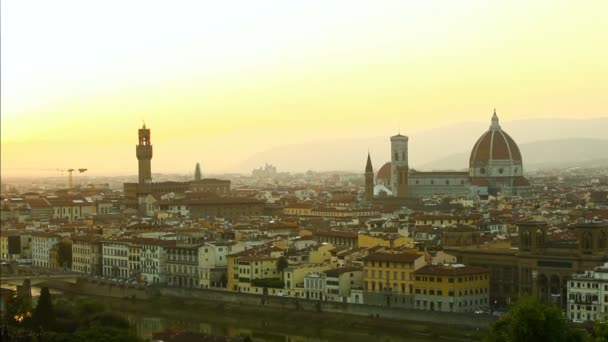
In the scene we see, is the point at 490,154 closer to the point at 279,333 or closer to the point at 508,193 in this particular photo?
the point at 508,193

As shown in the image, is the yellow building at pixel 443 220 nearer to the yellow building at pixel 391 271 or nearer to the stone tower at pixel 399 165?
the yellow building at pixel 391 271

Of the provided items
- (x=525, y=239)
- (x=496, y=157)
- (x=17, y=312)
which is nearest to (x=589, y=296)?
(x=525, y=239)

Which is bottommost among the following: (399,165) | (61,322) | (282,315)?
(282,315)

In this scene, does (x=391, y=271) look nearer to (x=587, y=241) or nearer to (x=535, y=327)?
(x=587, y=241)

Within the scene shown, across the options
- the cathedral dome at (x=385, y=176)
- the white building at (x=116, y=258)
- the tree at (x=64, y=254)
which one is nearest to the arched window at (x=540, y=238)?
the white building at (x=116, y=258)

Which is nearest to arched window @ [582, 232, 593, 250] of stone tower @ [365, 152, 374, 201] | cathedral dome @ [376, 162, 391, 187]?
stone tower @ [365, 152, 374, 201]

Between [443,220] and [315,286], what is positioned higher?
[443,220]

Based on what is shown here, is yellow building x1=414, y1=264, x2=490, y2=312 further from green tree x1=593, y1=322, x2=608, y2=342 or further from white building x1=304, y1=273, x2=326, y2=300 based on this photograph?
green tree x1=593, y1=322, x2=608, y2=342
